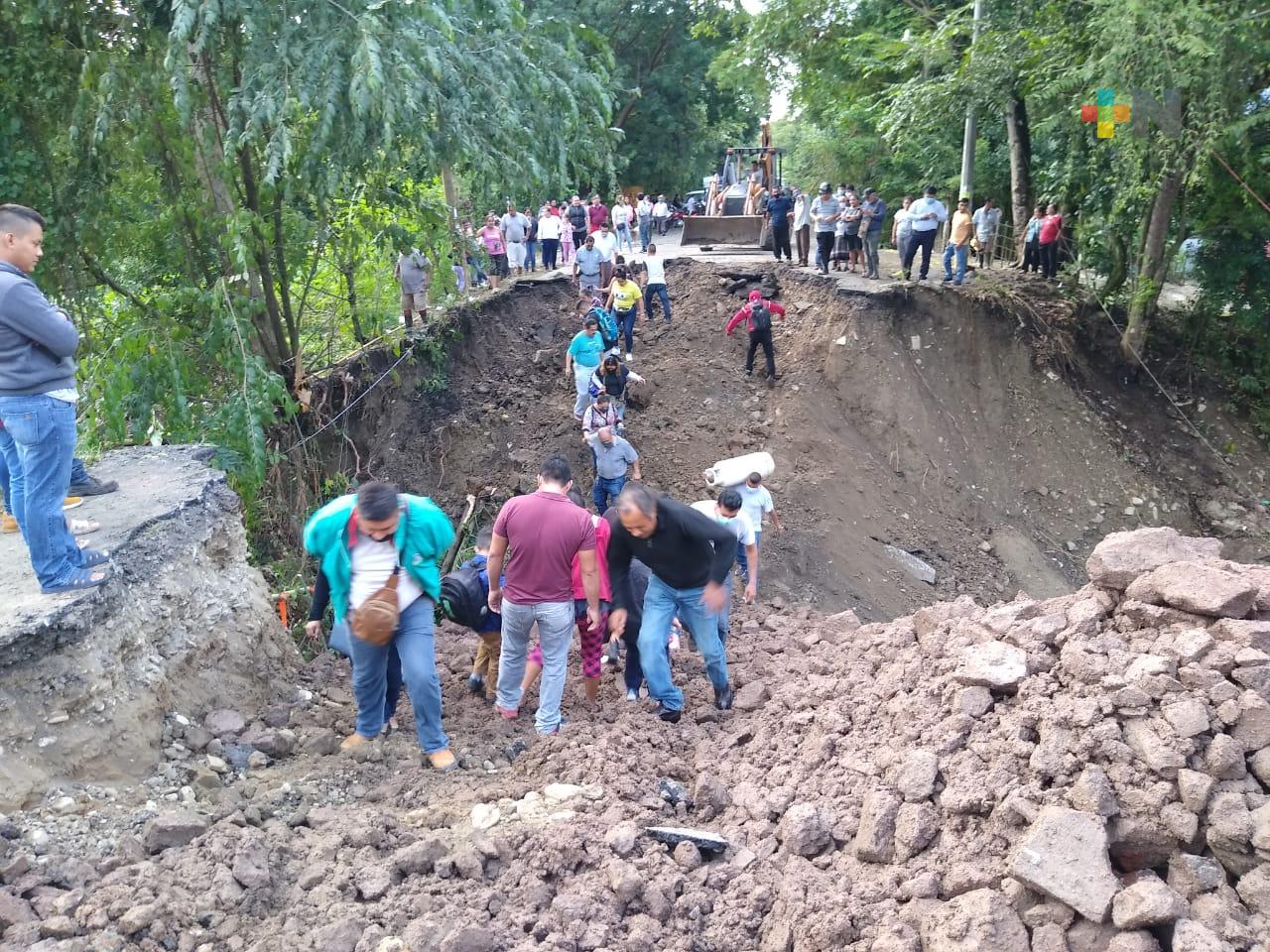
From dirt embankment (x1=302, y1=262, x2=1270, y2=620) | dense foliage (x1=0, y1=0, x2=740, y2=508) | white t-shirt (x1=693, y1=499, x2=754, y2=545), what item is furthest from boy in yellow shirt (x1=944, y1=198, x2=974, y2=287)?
white t-shirt (x1=693, y1=499, x2=754, y2=545)

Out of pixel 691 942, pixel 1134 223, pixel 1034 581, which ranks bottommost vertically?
pixel 1034 581

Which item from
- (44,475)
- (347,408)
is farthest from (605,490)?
(44,475)

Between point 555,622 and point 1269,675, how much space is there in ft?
10.7

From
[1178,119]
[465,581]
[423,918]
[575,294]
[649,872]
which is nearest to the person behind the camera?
[423,918]

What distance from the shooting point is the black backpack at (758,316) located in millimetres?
13594

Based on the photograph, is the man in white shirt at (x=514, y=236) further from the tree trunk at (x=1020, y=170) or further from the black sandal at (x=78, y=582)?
the black sandal at (x=78, y=582)

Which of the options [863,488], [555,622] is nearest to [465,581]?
[555,622]

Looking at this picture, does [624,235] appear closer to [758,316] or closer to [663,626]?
[758,316]

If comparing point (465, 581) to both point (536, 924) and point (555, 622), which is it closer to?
point (555, 622)

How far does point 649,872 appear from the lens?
391cm

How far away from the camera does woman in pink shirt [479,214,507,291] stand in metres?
16.9

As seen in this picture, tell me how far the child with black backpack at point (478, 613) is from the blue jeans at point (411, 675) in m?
0.58

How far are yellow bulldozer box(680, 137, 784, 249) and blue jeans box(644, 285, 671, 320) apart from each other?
14.4 ft

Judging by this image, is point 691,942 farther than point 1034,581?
No
